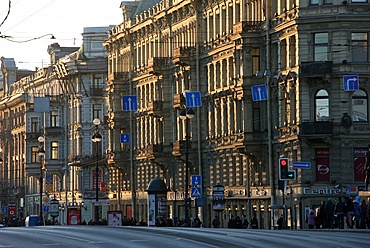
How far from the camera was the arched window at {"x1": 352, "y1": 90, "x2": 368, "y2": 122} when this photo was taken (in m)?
74.1

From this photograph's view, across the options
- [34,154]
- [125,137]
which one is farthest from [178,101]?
[34,154]

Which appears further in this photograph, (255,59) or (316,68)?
(255,59)

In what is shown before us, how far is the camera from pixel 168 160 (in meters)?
99.6

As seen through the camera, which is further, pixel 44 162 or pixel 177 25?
pixel 44 162

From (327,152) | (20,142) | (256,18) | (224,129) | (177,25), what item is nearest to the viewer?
(327,152)

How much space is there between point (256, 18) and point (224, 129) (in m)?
8.66

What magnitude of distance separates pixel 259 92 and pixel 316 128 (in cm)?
365

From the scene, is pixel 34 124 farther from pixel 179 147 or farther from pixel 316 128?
pixel 316 128

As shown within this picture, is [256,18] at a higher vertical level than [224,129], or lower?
higher

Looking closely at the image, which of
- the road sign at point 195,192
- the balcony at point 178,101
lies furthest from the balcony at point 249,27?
the balcony at point 178,101

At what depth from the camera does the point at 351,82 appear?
232 feet

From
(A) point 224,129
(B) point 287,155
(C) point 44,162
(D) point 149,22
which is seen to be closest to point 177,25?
(D) point 149,22

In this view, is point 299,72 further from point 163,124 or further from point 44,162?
point 44,162

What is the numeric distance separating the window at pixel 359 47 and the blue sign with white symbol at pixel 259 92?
518 cm
